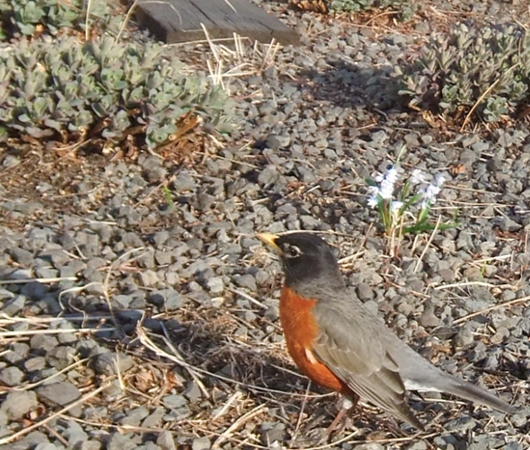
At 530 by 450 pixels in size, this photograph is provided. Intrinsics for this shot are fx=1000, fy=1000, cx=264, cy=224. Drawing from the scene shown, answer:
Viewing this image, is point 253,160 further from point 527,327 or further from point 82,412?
point 82,412

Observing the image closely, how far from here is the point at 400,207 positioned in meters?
5.20

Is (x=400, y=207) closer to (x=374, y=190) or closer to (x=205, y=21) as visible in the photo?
(x=374, y=190)

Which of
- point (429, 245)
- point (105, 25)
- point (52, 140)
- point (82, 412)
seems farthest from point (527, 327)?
point (105, 25)

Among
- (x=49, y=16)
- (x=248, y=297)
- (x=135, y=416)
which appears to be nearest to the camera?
(x=135, y=416)

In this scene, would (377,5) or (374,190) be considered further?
(377,5)

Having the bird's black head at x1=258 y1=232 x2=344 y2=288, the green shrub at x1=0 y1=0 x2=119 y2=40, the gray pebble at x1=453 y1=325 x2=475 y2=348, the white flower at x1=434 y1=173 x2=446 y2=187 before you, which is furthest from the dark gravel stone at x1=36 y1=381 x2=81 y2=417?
the green shrub at x1=0 y1=0 x2=119 y2=40

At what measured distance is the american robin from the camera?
A: 3.98m

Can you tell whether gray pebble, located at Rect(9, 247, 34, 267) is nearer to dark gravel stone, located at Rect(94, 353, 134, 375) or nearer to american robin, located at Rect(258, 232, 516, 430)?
dark gravel stone, located at Rect(94, 353, 134, 375)

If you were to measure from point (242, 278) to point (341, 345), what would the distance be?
934 mm

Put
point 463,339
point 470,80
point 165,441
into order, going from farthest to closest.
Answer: point 470,80 → point 463,339 → point 165,441

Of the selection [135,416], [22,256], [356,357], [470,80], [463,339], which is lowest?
[22,256]

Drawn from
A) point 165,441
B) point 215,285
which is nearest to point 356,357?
point 165,441

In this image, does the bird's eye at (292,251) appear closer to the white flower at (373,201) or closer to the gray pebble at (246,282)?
the gray pebble at (246,282)

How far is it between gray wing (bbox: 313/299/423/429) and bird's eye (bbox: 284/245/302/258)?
24cm
